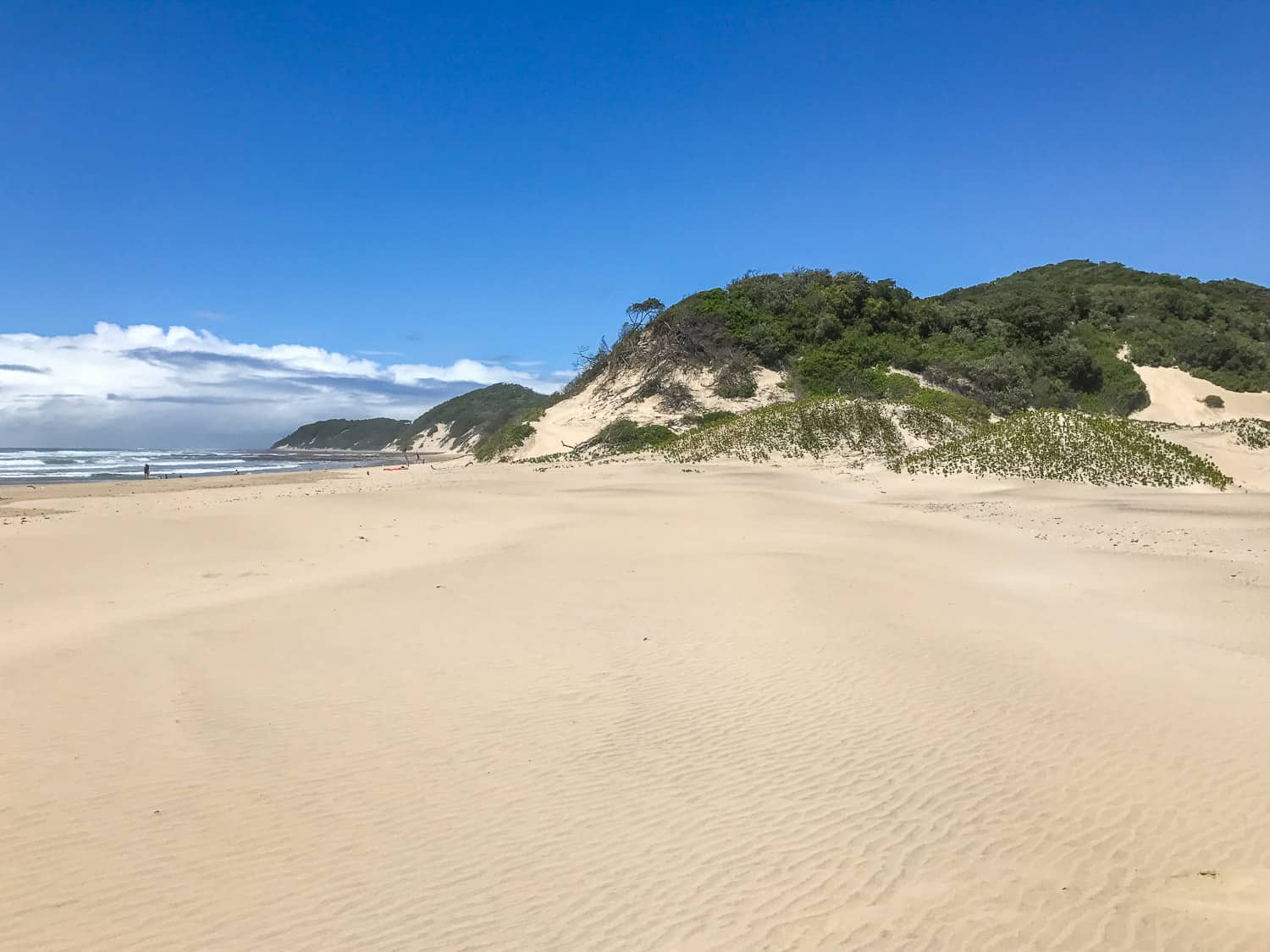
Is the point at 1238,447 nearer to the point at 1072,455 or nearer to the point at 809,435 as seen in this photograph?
the point at 1072,455

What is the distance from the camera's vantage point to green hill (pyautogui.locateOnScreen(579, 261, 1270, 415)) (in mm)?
40031

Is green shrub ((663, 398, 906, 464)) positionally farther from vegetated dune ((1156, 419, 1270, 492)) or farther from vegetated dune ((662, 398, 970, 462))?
vegetated dune ((1156, 419, 1270, 492))

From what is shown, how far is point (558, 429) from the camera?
134 feet

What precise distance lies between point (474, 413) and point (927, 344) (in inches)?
2618

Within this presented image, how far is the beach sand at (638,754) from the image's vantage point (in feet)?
13.5

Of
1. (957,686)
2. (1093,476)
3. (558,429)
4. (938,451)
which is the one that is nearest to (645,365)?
(558,429)

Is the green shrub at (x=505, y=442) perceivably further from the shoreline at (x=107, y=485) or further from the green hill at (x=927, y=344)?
the shoreline at (x=107, y=485)

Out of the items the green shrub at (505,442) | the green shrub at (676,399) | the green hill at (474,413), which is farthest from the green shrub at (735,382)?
the green hill at (474,413)

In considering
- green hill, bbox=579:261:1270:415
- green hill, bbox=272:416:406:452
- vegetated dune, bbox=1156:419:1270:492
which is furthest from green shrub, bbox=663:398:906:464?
green hill, bbox=272:416:406:452

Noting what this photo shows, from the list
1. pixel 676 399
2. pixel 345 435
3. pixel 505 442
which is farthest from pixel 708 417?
pixel 345 435

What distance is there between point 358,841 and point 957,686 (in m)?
5.38

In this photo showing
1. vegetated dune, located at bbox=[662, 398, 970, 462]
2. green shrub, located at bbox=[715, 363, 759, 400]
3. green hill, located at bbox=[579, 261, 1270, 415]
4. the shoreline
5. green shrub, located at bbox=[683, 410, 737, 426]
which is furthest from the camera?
green hill, located at bbox=[579, 261, 1270, 415]

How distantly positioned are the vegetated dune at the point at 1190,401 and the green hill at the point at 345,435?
9266cm

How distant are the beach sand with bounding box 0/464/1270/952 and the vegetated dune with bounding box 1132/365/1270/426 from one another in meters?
32.8
